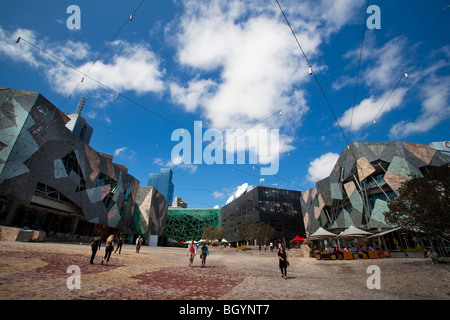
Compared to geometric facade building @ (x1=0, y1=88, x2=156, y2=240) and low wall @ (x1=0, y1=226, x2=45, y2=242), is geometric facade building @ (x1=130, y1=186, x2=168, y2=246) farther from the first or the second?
low wall @ (x1=0, y1=226, x2=45, y2=242)

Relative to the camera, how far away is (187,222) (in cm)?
11631

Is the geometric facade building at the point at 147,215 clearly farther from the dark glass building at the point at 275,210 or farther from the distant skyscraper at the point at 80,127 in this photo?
the distant skyscraper at the point at 80,127

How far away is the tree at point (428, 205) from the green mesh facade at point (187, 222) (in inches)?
4171

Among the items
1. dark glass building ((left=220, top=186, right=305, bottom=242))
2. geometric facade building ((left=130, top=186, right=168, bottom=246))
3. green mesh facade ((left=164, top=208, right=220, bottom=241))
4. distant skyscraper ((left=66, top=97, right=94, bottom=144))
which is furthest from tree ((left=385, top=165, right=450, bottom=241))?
distant skyscraper ((left=66, top=97, right=94, bottom=144))

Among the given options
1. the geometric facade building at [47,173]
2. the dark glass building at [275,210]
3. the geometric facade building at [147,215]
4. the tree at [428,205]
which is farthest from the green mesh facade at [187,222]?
the tree at [428,205]

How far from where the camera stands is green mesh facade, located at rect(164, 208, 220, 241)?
11419cm

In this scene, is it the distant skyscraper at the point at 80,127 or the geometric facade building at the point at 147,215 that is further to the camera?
the distant skyscraper at the point at 80,127

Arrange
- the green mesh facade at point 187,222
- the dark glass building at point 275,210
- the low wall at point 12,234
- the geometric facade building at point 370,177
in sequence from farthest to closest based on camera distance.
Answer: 1. the green mesh facade at point 187,222
2. the dark glass building at point 275,210
3. the geometric facade building at point 370,177
4. the low wall at point 12,234

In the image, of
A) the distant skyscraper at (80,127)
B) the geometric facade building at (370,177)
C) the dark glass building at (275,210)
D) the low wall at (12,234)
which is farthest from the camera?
the distant skyscraper at (80,127)

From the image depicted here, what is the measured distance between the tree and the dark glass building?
64113 mm

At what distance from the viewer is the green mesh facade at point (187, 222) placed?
11419 centimetres

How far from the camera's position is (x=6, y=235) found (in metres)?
18.0

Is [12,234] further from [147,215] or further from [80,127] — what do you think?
[80,127]

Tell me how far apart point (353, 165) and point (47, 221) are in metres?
52.4
